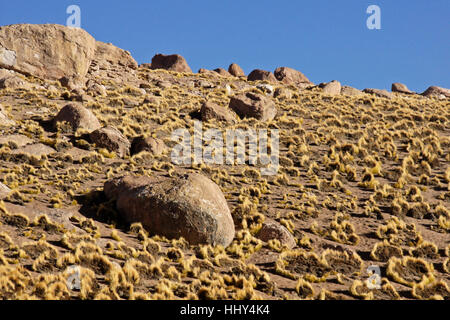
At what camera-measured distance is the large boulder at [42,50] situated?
3816cm

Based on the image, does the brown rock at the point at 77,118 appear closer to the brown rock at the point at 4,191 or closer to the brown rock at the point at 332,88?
the brown rock at the point at 4,191

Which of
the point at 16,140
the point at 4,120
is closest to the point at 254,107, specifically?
the point at 16,140

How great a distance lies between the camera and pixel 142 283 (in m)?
11.9

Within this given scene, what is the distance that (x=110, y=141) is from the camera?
984 inches

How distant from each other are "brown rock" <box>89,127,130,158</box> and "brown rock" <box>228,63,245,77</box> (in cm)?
4574

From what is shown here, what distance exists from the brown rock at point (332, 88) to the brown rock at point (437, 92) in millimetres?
17581

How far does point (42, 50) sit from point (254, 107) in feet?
73.1

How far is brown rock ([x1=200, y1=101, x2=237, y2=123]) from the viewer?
109 feet

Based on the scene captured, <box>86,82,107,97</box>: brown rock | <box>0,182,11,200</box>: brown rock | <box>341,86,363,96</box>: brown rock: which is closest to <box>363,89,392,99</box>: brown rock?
<box>341,86,363,96</box>: brown rock

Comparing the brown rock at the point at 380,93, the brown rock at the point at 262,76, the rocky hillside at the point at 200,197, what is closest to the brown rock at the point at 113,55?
the rocky hillside at the point at 200,197

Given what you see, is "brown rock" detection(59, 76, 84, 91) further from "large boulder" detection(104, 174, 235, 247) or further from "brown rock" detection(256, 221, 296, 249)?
"brown rock" detection(256, 221, 296, 249)

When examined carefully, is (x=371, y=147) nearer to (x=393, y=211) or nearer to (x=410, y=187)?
(x=410, y=187)

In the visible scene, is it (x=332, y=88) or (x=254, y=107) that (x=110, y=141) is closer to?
(x=254, y=107)
